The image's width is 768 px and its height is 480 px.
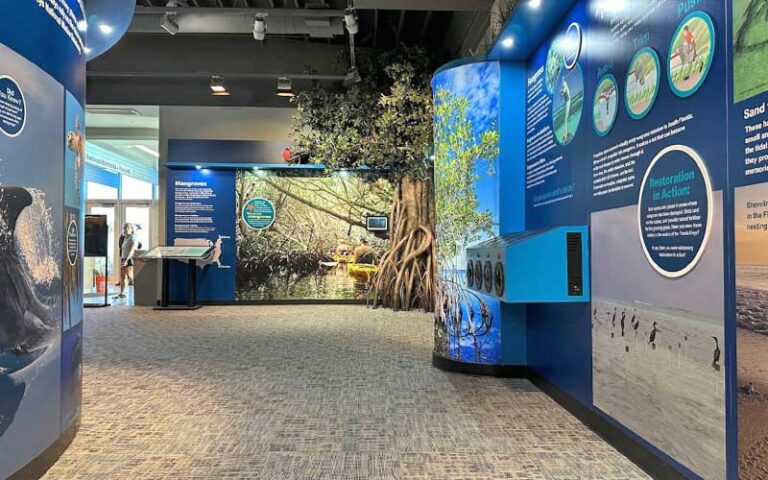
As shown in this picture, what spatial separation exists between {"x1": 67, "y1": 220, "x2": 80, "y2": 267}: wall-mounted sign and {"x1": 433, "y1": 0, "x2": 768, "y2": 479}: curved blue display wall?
2.73 m

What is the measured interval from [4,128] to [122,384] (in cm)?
274

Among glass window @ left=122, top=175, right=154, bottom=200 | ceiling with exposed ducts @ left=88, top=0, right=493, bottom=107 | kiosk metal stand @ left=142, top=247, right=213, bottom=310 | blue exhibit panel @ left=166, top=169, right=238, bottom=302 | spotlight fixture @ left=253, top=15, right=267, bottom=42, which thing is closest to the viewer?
spotlight fixture @ left=253, top=15, right=267, bottom=42

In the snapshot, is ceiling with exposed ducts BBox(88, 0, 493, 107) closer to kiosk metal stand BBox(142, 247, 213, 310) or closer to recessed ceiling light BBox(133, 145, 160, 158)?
kiosk metal stand BBox(142, 247, 213, 310)

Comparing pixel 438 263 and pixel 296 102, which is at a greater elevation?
pixel 296 102

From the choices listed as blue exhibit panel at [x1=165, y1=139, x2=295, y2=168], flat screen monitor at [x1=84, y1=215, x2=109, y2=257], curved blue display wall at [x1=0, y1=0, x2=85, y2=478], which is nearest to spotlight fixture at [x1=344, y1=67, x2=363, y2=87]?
blue exhibit panel at [x1=165, y1=139, x2=295, y2=168]

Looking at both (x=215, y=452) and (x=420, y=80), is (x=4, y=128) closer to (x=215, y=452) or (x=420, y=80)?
(x=215, y=452)

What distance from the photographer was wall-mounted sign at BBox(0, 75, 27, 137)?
2162 millimetres

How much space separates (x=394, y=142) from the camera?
8.48 m

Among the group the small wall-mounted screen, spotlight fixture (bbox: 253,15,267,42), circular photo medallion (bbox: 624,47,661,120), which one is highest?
spotlight fixture (bbox: 253,15,267,42)

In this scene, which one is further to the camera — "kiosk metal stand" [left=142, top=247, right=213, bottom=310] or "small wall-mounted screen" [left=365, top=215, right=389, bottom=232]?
"small wall-mounted screen" [left=365, top=215, right=389, bottom=232]

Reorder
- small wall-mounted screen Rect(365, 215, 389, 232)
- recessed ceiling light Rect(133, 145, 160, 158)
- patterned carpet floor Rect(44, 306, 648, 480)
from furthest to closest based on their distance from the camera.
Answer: recessed ceiling light Rect(133, 145, 160, 158) < small wall-mounted screen Rect(365, 215, 389, 232) < patterned carpet floor Rect(44, 306, 648, 480)

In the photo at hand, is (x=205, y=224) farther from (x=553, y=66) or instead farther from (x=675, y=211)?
(x=675, y=211)

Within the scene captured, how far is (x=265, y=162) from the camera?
9461mm

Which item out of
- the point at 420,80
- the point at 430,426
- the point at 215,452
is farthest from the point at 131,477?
the point at 420,80
